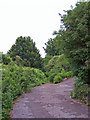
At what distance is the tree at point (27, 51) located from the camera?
79.8ft

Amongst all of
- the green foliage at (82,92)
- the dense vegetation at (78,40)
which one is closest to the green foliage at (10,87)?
the dense vegetation at (78,40)

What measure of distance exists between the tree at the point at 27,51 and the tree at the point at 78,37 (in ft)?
58.9

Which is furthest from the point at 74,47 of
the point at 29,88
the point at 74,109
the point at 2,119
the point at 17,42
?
the point at 17,42

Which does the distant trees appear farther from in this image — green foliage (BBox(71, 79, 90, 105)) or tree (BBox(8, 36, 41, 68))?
tree (BBox(8, 36, 41, 68))

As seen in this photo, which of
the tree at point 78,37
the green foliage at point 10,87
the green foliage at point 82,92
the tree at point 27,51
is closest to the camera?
the green foliage at point 10,87

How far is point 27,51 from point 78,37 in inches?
808

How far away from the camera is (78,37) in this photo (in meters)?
5.01

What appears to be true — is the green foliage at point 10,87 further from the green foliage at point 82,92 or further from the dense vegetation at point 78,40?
the green foliage at point 82,92

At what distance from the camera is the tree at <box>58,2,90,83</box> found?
488 centimetres

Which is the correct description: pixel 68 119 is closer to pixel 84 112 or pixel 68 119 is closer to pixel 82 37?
pixel 84 112

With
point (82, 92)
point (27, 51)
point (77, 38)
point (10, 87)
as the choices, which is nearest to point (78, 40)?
point (77, 38)

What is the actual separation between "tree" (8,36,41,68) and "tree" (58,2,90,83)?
17944 mm

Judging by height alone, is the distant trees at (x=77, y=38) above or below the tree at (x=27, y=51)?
below

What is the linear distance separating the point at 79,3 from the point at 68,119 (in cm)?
418
